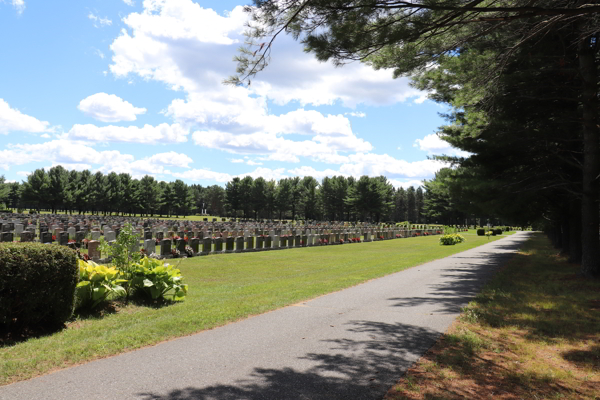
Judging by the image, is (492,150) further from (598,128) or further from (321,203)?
(321,203)

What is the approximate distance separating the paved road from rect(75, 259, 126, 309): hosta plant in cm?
223

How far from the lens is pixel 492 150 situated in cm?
1389

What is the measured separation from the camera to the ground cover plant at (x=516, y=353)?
4312 millimetres

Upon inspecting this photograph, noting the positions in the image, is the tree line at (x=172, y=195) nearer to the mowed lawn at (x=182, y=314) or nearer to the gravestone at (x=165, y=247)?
the gravestone at (x=165, y=247)

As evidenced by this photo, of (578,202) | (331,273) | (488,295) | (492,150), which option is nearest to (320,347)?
(488,295)

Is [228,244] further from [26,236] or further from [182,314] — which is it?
[182,314]

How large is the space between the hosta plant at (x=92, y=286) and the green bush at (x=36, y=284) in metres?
0.62

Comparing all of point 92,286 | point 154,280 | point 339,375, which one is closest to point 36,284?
point 92,286

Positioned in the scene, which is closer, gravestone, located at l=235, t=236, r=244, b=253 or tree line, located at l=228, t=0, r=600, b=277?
tree line, located at l=228, t=0, r=600, b=277

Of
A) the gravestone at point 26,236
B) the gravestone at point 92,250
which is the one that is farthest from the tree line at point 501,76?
the gravestone at point 26,236

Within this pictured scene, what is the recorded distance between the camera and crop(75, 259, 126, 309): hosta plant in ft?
22.1

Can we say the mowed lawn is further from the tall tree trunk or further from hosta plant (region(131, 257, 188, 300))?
the tall tree trunk

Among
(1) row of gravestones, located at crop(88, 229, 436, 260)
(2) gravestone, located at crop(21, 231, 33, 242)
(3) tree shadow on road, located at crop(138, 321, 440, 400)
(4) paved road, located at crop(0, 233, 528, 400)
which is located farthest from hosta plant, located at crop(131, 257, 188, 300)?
(2) gravestone, located at crop(21, 231, 33, 242)

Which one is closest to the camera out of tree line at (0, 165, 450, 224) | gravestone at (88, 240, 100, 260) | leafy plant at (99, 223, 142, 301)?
leafy plant at (99, 223, 142, 301)
